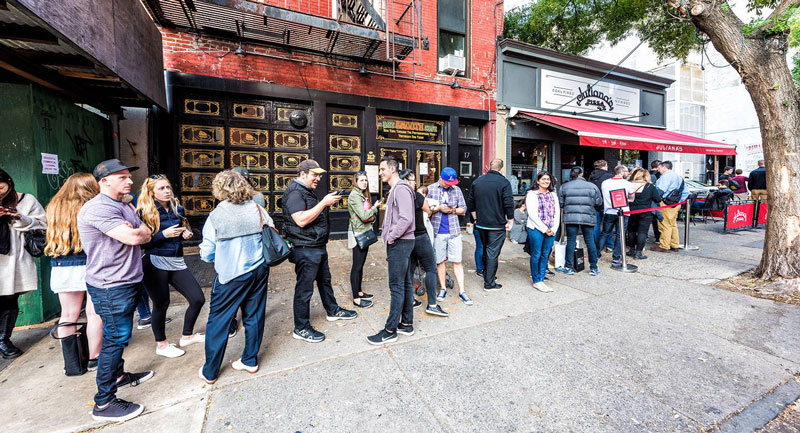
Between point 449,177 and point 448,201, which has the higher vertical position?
point 449,177

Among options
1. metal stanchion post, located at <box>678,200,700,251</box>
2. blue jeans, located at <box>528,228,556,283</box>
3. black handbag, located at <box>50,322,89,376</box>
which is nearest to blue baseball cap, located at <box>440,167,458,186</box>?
blue jeans, located at <box>528,228,556,283</box>

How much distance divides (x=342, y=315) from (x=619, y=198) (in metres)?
5.56

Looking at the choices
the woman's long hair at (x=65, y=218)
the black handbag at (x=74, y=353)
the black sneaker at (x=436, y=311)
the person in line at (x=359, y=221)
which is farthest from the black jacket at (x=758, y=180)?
the black handbag at (x=74, y=353)

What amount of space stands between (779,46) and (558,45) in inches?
389

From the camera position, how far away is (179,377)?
2939mm

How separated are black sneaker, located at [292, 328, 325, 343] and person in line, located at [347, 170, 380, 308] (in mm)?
1011

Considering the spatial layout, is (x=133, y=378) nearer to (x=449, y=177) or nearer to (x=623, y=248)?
(x=449, y=177)

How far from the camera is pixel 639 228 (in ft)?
23.1

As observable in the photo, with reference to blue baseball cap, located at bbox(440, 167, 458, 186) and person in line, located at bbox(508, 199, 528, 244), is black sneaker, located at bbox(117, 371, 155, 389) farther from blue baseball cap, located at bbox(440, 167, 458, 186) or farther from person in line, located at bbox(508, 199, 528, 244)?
person in line, located at bbox(508, 199, 528, 244)

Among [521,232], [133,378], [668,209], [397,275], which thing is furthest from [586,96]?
[133,378]

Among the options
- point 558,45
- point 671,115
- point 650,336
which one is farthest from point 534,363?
point 671,115

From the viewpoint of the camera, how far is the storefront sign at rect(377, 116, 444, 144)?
29.3 feet

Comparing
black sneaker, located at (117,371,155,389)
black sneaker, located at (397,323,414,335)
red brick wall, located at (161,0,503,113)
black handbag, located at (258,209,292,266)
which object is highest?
red brick wall, located at (161,0,503,113)

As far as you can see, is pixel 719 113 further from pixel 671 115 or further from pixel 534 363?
pixel 534 363
